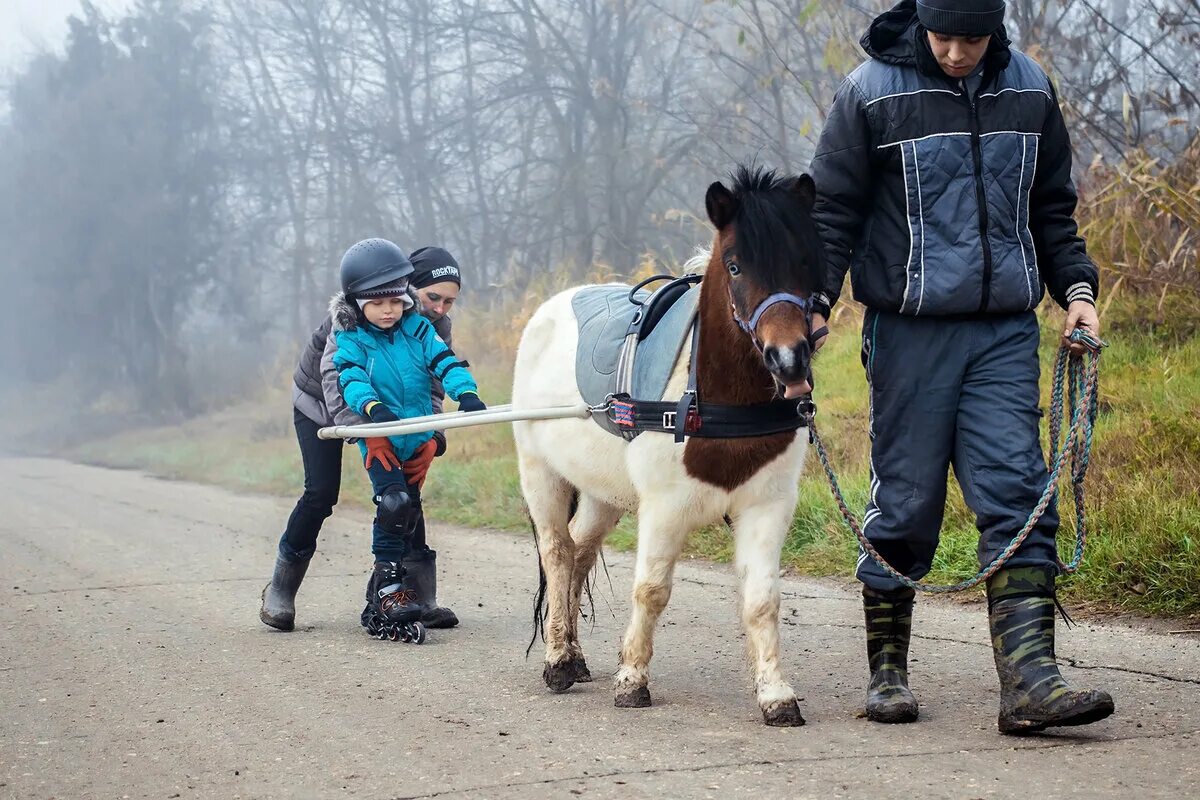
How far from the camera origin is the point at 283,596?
22.0 ft

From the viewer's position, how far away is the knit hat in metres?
6.73

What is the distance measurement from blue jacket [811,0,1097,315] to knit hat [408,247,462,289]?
2703 millimetres

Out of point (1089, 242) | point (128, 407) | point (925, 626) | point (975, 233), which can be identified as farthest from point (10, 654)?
point (128, 407)

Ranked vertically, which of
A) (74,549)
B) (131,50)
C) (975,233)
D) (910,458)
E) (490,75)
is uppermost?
(131,50)

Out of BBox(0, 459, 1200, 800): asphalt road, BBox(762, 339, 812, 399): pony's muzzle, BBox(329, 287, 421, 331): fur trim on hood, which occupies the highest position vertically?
BBox(329, 287, 421, 331): fur trim on hood

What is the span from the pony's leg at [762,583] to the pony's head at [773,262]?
0.56 metres

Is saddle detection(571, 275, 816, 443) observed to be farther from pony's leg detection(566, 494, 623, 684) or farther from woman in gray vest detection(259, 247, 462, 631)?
woman in gray vest detection(259, 247, 462, 631)

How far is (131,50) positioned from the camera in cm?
3697

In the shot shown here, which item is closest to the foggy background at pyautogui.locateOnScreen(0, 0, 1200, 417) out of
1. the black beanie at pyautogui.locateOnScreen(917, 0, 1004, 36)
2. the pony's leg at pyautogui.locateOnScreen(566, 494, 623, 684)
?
the pony's leg at pyautogui.locateOnScreen(566, 494, 623, 684)

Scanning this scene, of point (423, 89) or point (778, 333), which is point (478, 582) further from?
point (423, 89)

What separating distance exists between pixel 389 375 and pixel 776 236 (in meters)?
2.50

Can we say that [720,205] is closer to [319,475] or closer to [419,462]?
[419,462]

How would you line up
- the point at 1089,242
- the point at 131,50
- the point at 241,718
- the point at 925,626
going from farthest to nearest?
the point at 131,50 < the point at 1089,242 < the point at 925,626 < the point at 241,718

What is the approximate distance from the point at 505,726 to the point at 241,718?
37.4 inches
